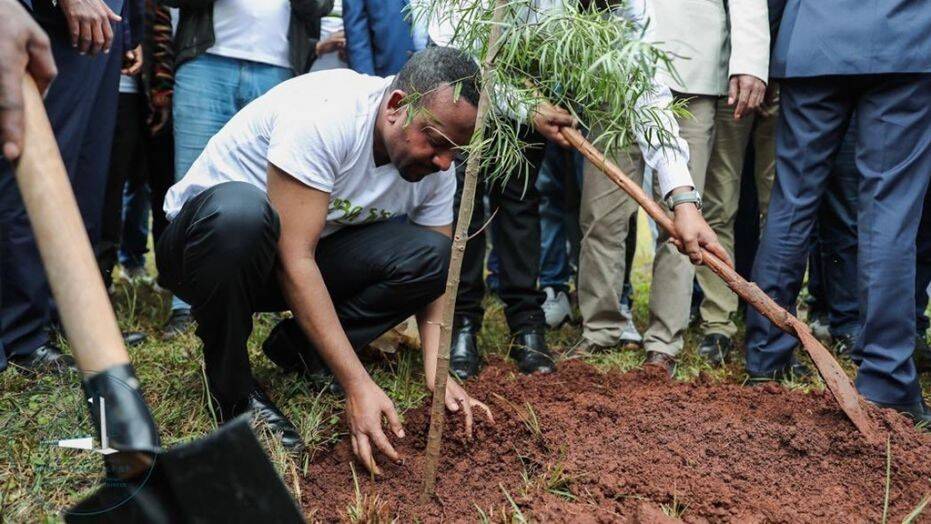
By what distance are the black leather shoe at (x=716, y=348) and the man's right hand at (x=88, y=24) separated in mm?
2630

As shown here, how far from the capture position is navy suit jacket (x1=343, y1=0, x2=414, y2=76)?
153 inches

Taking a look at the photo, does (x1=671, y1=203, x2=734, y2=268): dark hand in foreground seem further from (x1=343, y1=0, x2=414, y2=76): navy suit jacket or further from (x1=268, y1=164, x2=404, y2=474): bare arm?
(x1=343, y1=0, x2=414, y2=76): navy suit jacket

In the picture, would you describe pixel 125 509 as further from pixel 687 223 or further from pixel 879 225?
pixel 879 225

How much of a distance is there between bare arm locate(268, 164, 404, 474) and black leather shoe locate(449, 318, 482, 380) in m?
0.88

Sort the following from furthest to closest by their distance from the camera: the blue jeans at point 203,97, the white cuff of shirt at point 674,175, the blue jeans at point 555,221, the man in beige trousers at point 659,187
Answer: the blue jeans at point 555,221
the blue jeans at point 203,97
the man in beige trousers at point 659,187
the white cuff of shirt at point 674,175

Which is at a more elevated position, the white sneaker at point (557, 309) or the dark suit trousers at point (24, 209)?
the dark suit trousers at point (24, 209)

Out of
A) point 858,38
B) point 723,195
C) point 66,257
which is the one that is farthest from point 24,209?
point 858,38

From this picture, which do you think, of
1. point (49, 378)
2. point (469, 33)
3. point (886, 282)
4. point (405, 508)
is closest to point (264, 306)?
point (49, 378)

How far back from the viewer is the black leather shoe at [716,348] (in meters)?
3.69

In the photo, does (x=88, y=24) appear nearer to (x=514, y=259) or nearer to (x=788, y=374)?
(x=514, y=259)

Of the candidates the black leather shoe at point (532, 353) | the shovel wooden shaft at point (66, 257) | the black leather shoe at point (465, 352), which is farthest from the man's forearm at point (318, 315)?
the black leather shoe at point (532, 353)

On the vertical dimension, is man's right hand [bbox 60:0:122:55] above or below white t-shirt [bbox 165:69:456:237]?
above

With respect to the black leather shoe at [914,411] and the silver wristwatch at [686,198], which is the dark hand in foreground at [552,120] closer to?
the silver wristwatch at [686,198]

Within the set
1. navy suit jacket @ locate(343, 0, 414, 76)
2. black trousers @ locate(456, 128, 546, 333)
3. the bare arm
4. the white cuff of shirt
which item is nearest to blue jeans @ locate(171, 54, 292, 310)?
navy suit jacket @ locate(343, 0, 414, 76)
